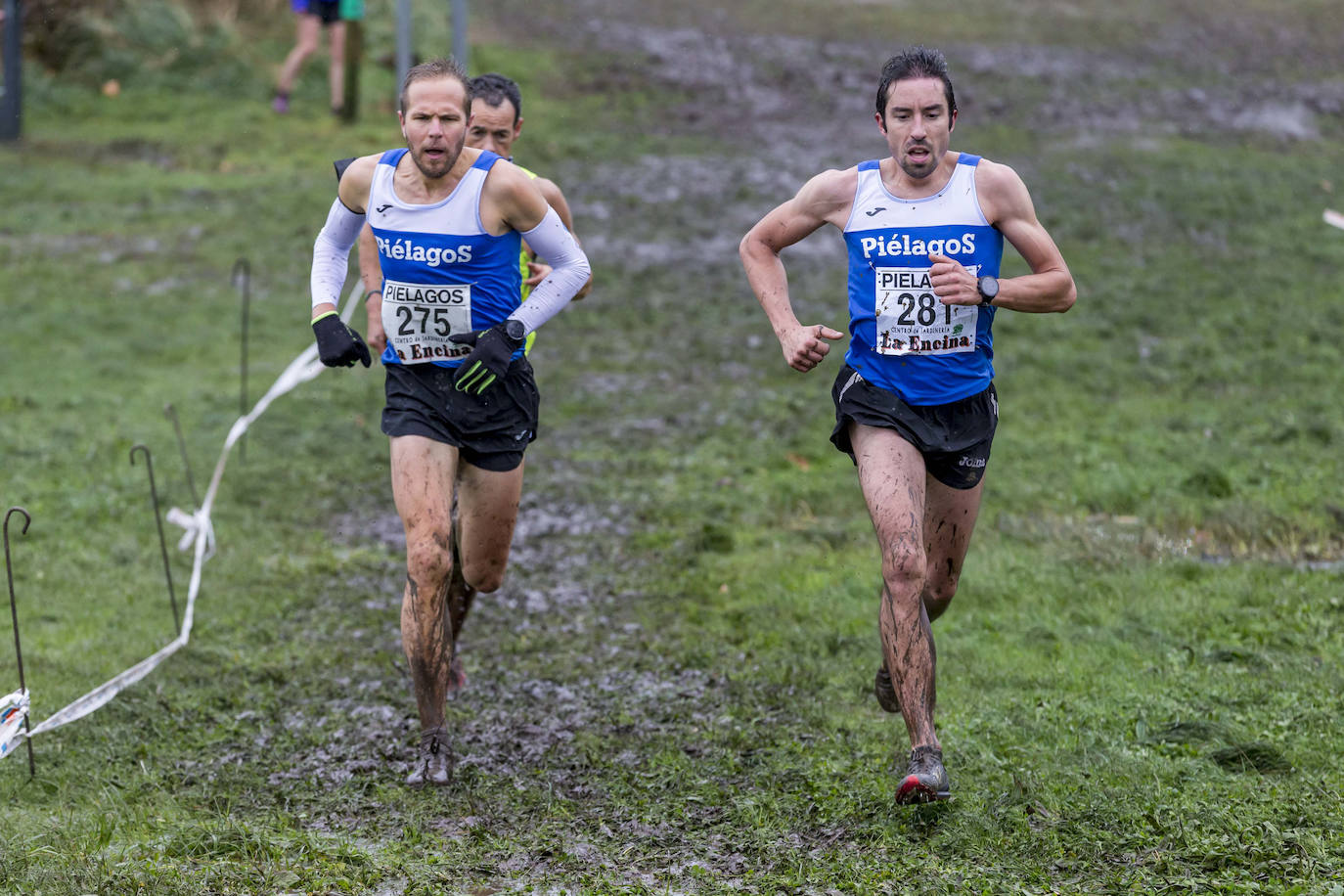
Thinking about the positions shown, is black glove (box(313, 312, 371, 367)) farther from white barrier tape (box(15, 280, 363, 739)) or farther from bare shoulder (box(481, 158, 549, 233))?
white barrier tape (box(15, 280, 363, 739))

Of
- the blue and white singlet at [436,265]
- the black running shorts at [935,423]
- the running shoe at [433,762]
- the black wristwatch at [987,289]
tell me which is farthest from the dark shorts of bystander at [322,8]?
the black wristwatch at [987,289]

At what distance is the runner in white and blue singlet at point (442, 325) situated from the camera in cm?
556

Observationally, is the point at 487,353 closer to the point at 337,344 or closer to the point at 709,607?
the point at 337,344

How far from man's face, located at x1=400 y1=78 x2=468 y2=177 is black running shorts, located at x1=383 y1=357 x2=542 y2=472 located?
2.53 ft

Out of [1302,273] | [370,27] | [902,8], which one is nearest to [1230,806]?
[1302,273]

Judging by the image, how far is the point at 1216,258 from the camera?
15.0 metres

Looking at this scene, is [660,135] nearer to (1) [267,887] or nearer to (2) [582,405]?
(2) [582,405]

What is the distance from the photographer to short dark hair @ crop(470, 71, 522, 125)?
6910 mm

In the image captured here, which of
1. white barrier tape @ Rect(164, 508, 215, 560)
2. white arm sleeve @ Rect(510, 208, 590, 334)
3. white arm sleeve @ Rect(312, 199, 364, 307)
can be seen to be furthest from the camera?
white barrier tape @ Rect(164, 508, 215, 560)

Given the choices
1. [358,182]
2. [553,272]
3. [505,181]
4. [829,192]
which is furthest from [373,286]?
[829,192]

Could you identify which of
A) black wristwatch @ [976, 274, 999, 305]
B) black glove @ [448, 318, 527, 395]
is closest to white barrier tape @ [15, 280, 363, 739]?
black glove @ [448, 318, 527, 395]

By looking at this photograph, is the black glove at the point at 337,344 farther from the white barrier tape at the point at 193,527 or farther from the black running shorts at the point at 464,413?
the white barrier tape at the point at 193,527

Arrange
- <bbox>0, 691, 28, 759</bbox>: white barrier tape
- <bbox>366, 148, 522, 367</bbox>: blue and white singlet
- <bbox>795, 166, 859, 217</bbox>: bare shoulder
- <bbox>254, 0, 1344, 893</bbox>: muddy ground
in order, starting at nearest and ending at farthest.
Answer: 1. <bbox>0, 691, 28, 759</bbox>: white barrier tape
2. <bbox>795, 166, 859, 217</bbox>: bare shoulder
3. <bbox>366, 148, 522, 367</bbox>: blue and white singlet
4. <bbox>254, 0, 1344, 893</bbox>: muddy ground

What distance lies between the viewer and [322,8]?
734 inches
